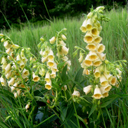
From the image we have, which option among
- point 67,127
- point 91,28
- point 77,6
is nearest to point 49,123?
point 67,127

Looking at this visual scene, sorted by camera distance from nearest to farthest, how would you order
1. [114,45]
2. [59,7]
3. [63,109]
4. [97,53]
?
[97,53]
[63,109]
[114,45]
[59,7]

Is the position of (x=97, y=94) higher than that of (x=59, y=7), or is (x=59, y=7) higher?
(x=97, y=94)

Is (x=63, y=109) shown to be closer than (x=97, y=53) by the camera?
No

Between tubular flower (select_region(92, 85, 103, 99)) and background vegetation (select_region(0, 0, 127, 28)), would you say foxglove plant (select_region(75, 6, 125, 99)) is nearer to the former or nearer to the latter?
tubular flower (select_region(92, 85, 103, 99))

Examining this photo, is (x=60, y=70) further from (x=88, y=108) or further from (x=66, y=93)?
(x=88, y=108)

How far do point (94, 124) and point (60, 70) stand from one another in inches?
16.0

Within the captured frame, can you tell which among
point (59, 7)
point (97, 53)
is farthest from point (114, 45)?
point (59, 7)

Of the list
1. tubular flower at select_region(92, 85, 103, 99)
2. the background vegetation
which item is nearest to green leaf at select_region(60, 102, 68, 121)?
tubular flower at select_region(92, 85, 103, 99)

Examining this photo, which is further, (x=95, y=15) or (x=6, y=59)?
(x=6, y=59)

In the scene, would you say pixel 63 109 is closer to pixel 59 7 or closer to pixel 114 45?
pixel 114 45

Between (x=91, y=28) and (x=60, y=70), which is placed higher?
(x=91, y=28)

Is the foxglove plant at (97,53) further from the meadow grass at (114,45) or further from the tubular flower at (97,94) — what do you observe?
the meadow grass at (114,45)

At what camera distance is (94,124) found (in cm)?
104

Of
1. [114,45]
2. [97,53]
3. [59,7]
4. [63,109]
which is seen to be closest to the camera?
[97,53]
